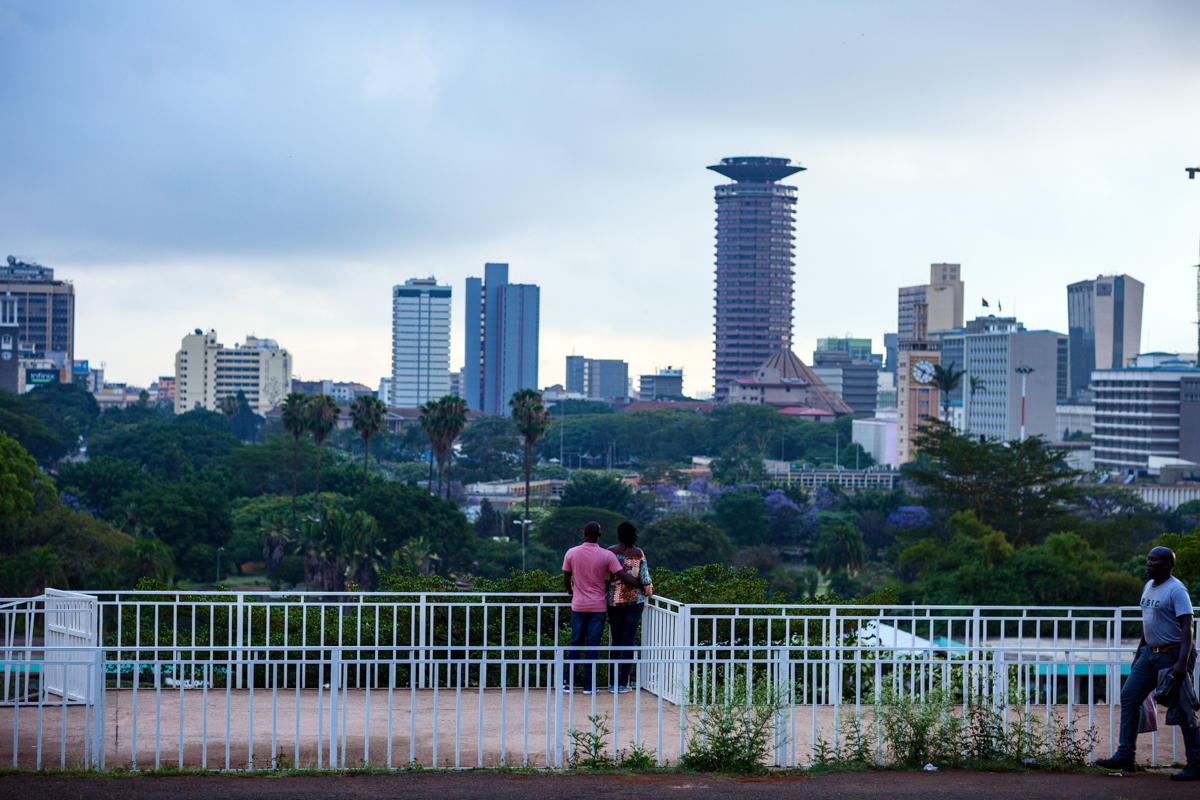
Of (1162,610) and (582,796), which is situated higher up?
(1162,610)

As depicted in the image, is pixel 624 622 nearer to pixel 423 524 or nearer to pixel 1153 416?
pixel 423 524

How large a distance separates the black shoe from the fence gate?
764cm

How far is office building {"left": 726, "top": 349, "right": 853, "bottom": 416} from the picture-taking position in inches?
7495

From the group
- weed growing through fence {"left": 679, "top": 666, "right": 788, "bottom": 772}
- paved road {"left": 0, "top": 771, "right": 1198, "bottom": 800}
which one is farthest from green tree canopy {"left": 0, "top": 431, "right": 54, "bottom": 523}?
weed growing through fence {"left": 679, "top": 666, "right": 788, "bottom": 772}

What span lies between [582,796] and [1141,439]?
137m

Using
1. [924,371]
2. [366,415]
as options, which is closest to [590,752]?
[366,415]

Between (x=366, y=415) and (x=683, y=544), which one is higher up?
(x=366, y=415)

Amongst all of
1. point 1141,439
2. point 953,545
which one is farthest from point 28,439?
point 1141,439

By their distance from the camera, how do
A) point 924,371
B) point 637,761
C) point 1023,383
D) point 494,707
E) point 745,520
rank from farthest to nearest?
point 1023,383, point 924,371, point 745,520, point 494,707, point 637,761

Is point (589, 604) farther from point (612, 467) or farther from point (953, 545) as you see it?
point (612, 467)

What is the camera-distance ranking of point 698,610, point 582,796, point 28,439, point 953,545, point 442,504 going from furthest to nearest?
point 28,439, point 442,504, point 953,545, point 698,610, point 582,796

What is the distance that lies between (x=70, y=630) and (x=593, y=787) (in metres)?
5.66

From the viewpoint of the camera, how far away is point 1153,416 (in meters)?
129

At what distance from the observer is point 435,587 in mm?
16281
